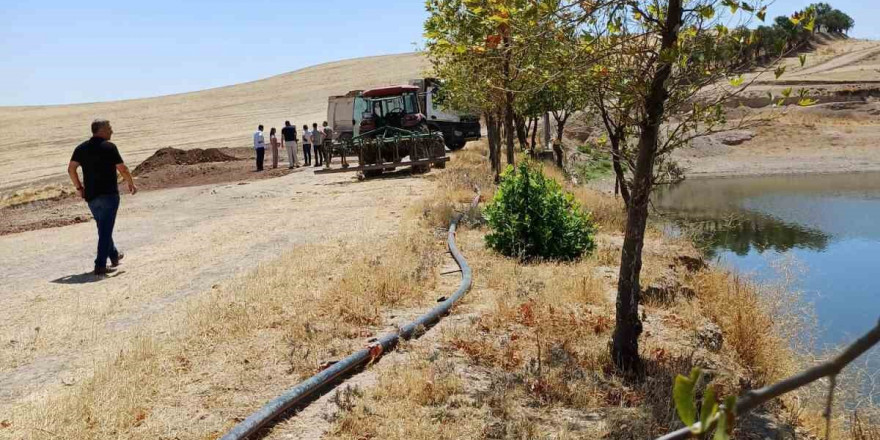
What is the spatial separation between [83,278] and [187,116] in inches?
2632

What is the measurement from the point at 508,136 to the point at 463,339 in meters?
10.6

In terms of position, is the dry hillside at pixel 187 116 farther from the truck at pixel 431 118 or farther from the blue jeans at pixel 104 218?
the blue jeans at pixel 104 218

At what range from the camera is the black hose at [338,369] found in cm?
Result: 488

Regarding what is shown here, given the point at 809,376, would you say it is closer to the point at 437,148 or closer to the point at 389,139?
the point at 389,139

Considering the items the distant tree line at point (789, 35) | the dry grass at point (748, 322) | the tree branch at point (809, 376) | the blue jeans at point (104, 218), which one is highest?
the distant tree line at point (789, 35)

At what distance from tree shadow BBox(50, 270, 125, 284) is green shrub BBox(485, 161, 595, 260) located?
205 inches

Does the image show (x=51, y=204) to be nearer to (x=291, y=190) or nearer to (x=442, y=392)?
(x=291, y=190)

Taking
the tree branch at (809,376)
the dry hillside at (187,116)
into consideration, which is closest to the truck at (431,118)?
the dry hillside at (187,116)

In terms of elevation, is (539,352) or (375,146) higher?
(375,146)

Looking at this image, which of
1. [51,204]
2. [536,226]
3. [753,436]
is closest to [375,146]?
[51,204]

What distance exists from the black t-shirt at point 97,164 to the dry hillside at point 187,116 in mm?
27878

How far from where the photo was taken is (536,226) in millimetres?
10906

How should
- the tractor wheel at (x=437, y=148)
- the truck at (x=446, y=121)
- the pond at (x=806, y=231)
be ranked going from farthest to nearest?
the truck at (x=446, y=121)
the tractor wheel at (x=437, y=148)
the pond at (x=806, y=231)

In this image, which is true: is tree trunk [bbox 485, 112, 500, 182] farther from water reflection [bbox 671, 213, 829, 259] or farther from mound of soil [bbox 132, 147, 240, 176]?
mound of soil [bbox 132, 147, 240, 176]
